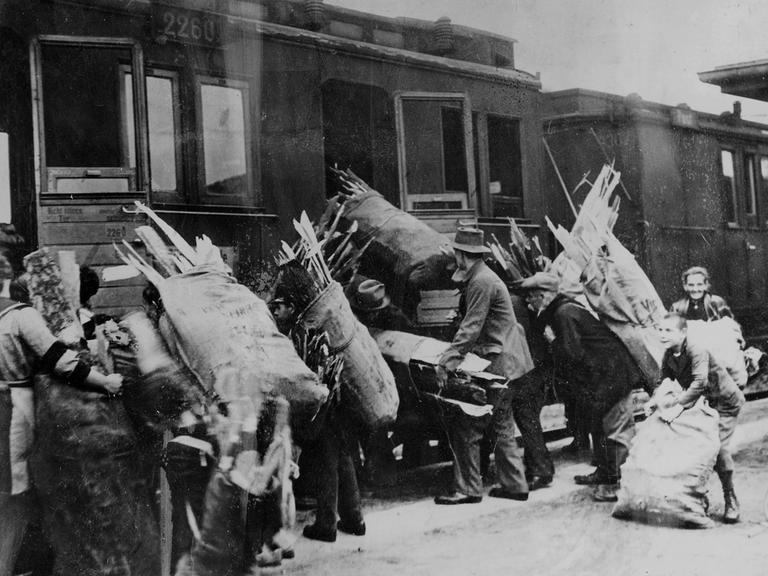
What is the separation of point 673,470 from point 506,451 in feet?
3.58

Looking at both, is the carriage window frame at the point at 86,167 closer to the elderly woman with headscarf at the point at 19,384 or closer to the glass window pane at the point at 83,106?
the glass window pane at the point at 83,106

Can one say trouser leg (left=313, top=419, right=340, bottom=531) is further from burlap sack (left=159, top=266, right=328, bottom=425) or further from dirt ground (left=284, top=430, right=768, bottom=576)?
Result: burlap sack (left=159, top=266, right=328, bottom=425)

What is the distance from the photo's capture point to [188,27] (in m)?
5.79

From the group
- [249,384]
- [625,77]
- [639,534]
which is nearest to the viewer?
[249,384]

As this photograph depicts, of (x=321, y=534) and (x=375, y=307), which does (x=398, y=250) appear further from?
(x=321, y=534)

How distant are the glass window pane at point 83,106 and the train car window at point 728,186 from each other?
712cm

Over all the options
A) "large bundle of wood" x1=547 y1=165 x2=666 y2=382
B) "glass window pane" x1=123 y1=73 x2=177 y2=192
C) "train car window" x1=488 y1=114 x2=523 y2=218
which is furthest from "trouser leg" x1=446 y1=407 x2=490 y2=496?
"train car window" x1=488 y1=114 x2=523 y2=218

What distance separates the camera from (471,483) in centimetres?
505

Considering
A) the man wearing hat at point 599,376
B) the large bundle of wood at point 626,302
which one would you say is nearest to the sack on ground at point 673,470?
the man wearing hat at point 599,376

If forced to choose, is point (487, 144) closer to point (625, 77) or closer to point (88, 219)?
point (625, 77)

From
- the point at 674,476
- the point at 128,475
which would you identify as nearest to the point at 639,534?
the point at 674,476

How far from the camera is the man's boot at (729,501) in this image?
177 inches

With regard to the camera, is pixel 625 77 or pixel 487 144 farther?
pixel 487 144

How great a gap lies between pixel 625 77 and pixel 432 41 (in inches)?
93.1
